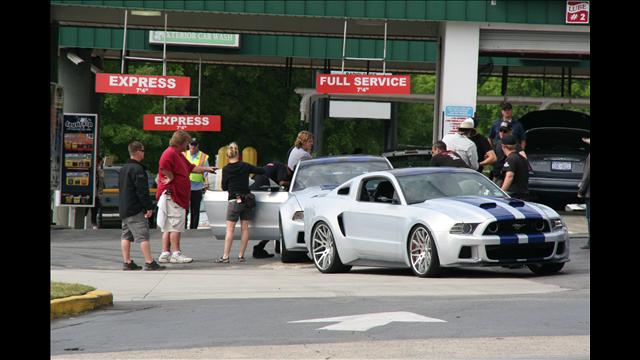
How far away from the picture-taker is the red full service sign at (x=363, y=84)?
24.6 m

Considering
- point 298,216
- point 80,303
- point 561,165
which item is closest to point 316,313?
point 80,303

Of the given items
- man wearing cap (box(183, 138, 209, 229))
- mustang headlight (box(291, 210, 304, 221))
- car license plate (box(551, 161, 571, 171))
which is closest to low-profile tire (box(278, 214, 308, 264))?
mustang headlight (box(291, 210, 304, 221))

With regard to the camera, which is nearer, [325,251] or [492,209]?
[492,209]

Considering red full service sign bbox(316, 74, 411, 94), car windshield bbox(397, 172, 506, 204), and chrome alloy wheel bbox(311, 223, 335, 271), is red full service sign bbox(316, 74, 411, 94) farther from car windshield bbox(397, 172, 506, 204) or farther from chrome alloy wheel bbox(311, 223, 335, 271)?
car windshield bbox(397, 172, 506, 204)

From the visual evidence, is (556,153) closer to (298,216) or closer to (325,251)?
(298,216)

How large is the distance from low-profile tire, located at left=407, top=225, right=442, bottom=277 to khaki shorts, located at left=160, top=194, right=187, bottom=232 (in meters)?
4.23

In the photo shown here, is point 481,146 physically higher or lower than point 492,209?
higher

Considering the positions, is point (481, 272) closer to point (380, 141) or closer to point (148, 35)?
point (148, 35)

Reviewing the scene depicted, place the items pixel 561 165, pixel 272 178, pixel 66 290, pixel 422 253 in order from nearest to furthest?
pixel 66 290
pixel 422 253
pixel 272 178
pixel 561 165

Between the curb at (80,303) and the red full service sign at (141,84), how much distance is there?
1231cm

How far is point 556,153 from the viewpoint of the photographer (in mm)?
24484

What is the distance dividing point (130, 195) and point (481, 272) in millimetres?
4706

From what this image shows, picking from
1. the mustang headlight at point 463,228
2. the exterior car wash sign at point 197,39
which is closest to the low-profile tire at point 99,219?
the exterior car wash sign at point 197,39

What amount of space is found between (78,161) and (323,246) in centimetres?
1187
